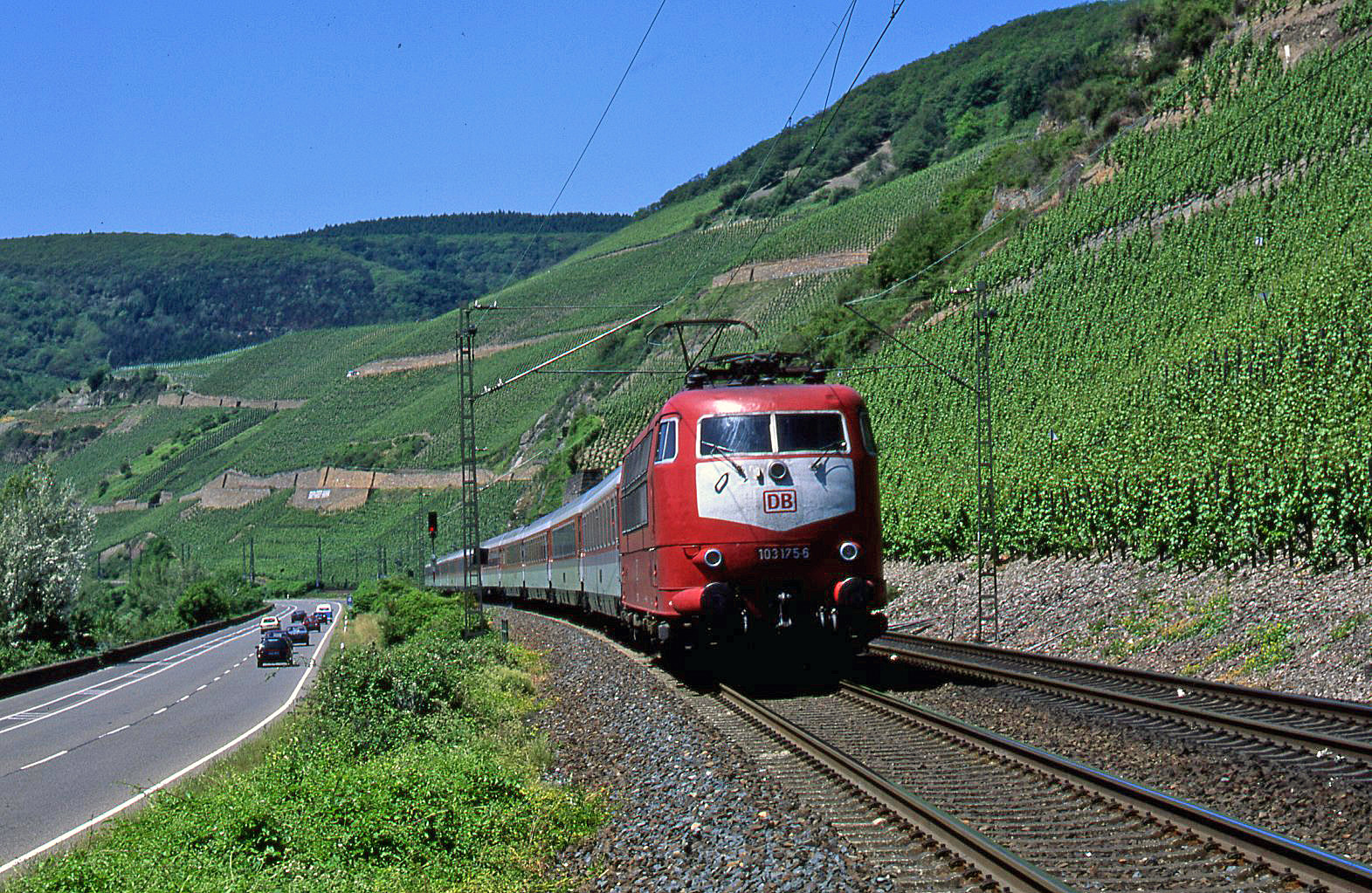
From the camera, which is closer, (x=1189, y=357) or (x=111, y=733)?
(x=111, y=733)

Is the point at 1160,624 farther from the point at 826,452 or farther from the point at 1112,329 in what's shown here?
the point at 1112,329

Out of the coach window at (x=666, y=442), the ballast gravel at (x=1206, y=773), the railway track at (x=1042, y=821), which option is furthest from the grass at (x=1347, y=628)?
the coach window at (x=666, y=442)

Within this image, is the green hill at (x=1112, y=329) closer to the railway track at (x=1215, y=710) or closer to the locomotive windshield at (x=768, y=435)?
the railway track at (x=1215, y=710)

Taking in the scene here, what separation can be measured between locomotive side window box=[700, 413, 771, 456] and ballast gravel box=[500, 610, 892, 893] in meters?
3.14

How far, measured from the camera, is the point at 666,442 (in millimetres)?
17250

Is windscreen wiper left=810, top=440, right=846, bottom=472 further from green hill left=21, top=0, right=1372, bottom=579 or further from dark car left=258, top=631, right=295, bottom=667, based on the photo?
dark car left=258, top=631, right=295, bottom=667

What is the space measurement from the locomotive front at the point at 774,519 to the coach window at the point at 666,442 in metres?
0.15

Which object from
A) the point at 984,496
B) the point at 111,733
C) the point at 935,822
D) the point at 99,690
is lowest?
the point at 99,690

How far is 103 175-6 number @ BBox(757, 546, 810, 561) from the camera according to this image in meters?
16.3

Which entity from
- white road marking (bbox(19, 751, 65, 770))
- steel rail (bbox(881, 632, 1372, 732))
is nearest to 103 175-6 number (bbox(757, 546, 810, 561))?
steel rail (bbox(881, 632, 1372, 732))

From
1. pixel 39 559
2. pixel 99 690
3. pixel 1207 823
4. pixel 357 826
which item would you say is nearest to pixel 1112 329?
pixel 99 690

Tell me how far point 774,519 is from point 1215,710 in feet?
17.6

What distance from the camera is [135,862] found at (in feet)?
31.9

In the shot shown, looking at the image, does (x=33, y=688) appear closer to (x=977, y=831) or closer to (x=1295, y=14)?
(x=977, y=831)
